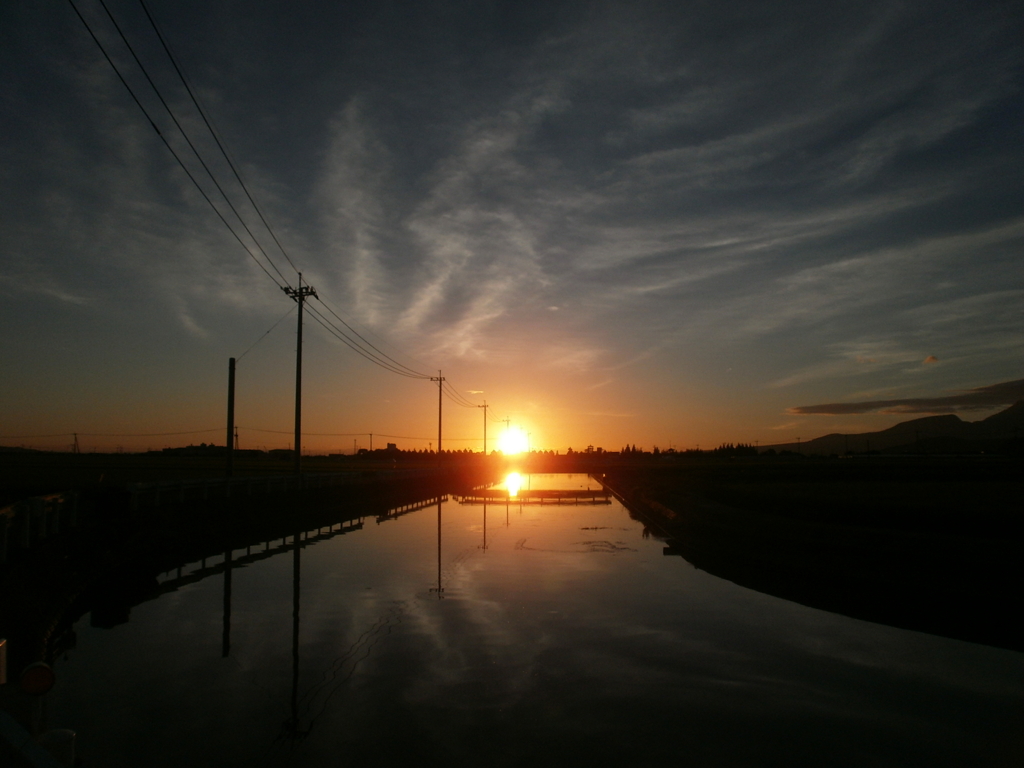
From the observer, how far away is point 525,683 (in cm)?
920

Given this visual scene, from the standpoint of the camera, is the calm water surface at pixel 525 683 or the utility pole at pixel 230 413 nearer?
the calm water surface at pixel 525 683

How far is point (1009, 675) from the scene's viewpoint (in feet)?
33.4

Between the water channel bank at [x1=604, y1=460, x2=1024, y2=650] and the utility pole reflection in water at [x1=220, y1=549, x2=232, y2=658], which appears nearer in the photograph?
the utility pole reflection in water at [x1=220, y1=549, x2=232, y2=658]

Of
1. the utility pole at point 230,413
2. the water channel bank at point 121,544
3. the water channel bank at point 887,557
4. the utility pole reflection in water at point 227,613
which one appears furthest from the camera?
the utility pole at point 230,413

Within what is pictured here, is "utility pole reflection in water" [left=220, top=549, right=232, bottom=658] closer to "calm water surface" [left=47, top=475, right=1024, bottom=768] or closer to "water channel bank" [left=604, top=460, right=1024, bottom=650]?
"calm water surface" [left=47, top=475, right=1024, bottom=768]

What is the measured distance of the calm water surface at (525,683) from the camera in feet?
23.9

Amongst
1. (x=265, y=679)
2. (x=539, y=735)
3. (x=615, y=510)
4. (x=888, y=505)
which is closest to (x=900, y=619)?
(x=539, y=735)

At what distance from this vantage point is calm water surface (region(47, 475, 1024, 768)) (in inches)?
287

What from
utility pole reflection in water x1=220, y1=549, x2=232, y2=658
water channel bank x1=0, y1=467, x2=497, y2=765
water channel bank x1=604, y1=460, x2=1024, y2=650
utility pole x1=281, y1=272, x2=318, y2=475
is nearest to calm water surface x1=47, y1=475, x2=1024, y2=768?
utility pole reflection in water x1=220, y1=549, x2=232, y2=658

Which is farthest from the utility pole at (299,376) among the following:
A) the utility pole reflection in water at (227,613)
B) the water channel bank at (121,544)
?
the utility pole reflection in water at (227,613)

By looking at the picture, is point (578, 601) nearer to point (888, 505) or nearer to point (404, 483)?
point (888, 505)

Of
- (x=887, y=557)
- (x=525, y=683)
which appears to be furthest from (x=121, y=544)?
(x=887, y=557)

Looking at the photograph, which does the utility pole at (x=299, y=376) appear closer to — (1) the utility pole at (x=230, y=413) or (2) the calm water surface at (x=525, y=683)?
(1) the utility pole at (x=230, y=413)

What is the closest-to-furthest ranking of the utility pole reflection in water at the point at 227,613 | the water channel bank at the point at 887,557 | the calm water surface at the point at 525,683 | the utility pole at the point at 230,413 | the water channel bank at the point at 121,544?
the calm water surface at the point at 525,683, the water channel bank at the point at 121,544, the utility pole reflection in water at the point at 227,613, the water channel bank at the point at 887,557, the utility pole at the point at 230,413
